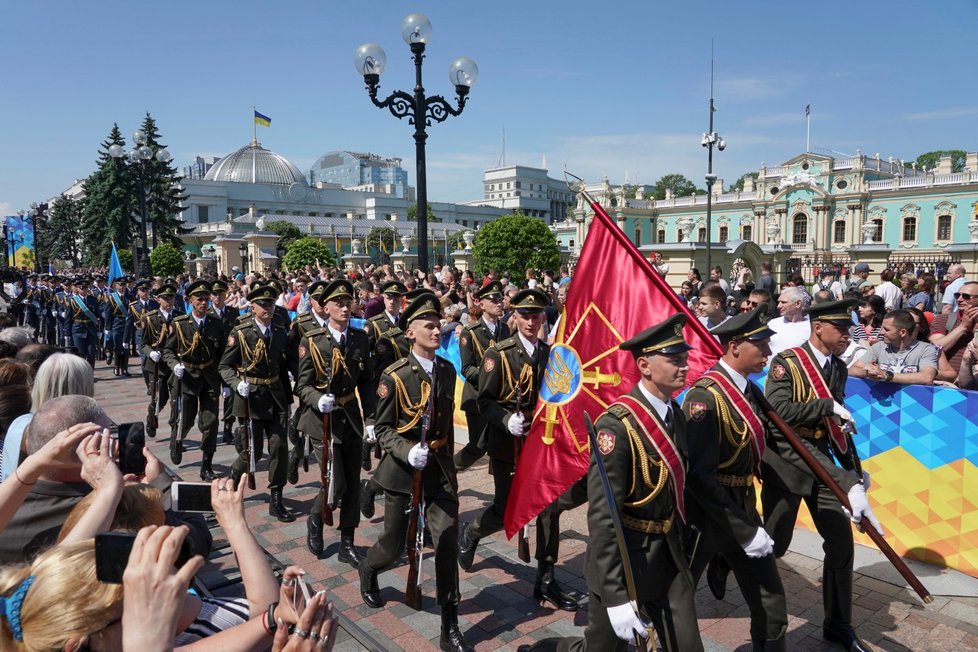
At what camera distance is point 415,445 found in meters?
5.26

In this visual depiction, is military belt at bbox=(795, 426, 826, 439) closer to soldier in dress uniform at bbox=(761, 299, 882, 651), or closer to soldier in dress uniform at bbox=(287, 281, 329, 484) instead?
soldier in dress uniform at bbox=(761, 299, 882, 651)

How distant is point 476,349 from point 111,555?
565cm

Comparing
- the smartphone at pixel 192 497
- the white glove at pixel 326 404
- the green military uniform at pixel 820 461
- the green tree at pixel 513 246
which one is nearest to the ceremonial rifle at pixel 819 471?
the green military uniform at pixel 820 461

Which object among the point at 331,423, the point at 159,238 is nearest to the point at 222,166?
the point at 159,238

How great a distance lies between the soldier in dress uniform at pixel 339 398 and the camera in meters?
6.53

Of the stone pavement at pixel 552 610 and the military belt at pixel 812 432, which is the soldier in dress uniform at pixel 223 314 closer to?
the stone pavement at pixel 552 610

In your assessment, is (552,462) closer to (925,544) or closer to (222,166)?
(925,544)

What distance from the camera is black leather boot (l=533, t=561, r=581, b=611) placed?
18.0 feet

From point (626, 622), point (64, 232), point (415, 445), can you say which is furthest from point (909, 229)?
point (64, 232)

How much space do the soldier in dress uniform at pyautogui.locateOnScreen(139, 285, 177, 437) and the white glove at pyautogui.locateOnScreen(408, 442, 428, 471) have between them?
6635mm

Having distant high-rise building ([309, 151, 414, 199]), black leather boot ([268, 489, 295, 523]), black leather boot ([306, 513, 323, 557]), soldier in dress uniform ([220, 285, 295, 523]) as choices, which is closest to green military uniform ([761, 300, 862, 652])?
black leather boot ([306, 513, 323, 557])

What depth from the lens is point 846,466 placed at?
5246 millimetres

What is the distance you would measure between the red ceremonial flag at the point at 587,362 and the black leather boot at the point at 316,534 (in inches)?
85.7

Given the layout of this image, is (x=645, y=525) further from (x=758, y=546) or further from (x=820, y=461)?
(x=820, y=461)
